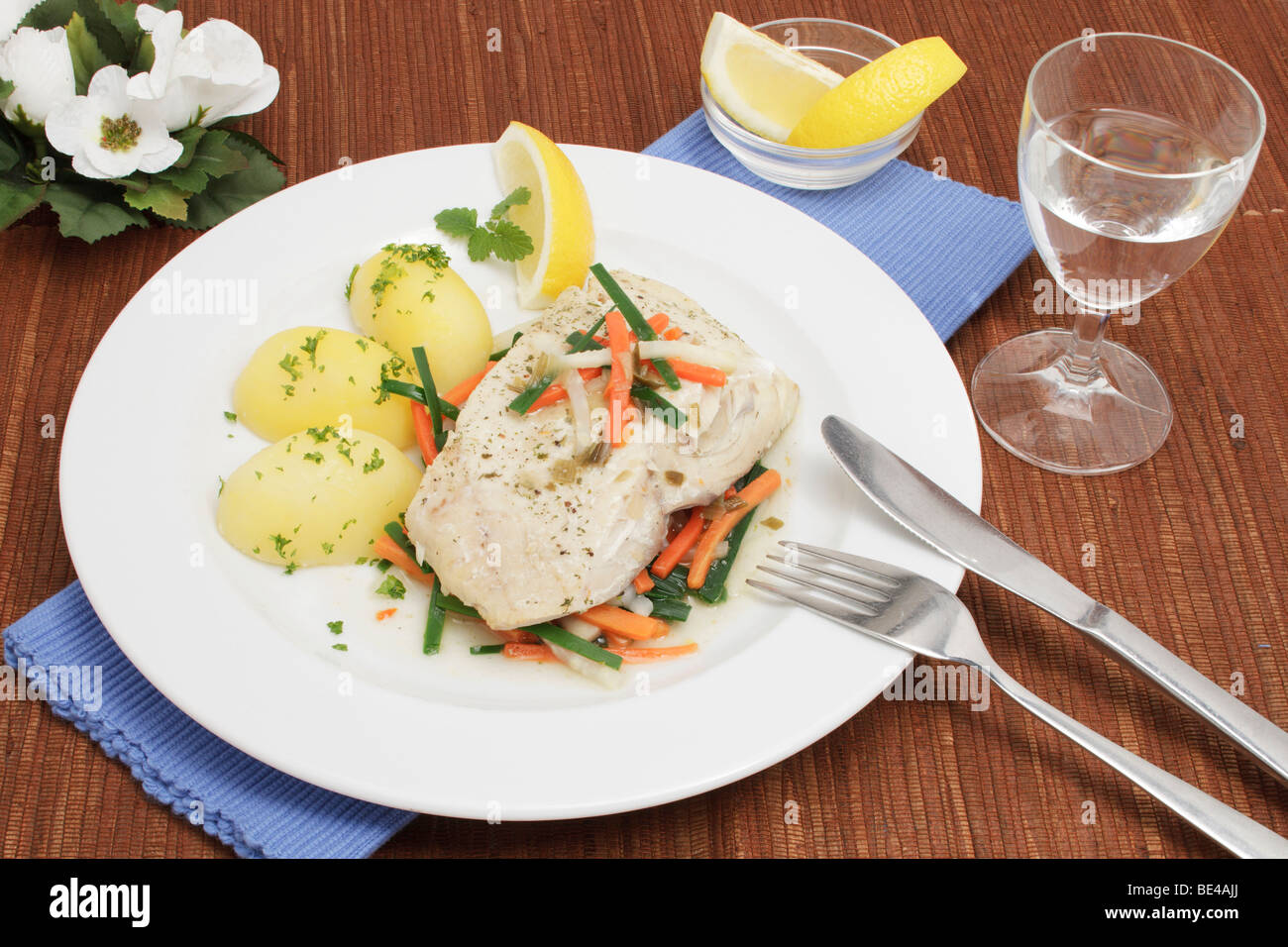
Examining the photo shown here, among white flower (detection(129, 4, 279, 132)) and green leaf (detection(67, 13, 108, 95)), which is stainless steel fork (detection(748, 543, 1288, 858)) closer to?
white flower (detection(129, 4, 279, 132))

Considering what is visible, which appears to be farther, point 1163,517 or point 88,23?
point 88,23

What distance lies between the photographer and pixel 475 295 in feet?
11.6

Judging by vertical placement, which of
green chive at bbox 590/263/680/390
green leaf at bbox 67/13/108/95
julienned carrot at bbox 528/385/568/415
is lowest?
julienned carrot at bbox 528/385/568/415

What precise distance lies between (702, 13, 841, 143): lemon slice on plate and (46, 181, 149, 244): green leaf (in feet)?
6.70

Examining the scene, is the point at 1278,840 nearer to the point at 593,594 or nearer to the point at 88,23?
the point at 593,594

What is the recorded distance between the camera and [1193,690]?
8.52 ft

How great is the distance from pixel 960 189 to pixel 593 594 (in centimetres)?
222

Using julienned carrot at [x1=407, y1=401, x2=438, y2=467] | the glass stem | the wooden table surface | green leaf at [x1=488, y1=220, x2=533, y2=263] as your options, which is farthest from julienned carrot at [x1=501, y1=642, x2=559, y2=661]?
the glass stem

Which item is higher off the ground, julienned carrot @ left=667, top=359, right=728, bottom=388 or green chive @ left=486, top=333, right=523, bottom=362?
julienned carrot @ left=667, top=359, right=728, bottom=388

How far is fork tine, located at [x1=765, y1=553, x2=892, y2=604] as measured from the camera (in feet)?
8.93

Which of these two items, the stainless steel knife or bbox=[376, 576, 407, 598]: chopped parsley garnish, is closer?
the stainless steel knife

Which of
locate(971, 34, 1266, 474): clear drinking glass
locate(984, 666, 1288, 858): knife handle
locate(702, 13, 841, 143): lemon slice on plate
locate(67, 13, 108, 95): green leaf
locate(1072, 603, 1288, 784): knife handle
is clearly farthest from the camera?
locate(702, 13, 841, 143): lemon slice on plate

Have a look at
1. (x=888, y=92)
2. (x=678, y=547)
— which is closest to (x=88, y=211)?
(x=678, y=547)

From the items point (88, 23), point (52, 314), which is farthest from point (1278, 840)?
point (88, 23)
